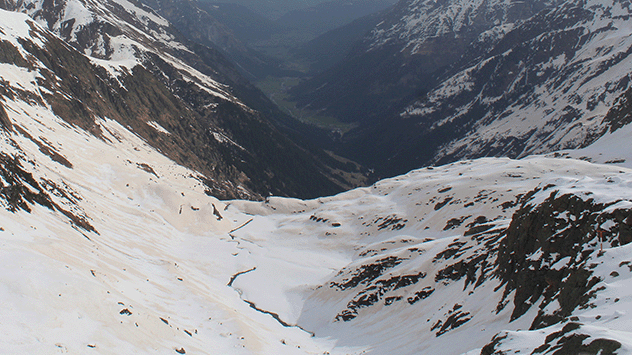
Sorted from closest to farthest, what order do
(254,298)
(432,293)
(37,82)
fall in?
(432,293), (254,298), (37,82)

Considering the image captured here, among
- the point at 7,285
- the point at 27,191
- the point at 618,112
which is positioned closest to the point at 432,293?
the point at 7,285

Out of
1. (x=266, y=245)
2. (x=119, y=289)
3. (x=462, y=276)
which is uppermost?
(x=462, y=276)

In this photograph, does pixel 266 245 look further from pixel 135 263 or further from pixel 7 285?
pixel 7 285

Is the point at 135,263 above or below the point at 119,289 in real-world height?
below

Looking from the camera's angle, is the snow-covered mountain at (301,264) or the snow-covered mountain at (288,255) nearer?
the snow-covered mountain at (301,264)

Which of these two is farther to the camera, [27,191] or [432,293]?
[432,293]

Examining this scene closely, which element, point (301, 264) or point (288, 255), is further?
point (288, 255)

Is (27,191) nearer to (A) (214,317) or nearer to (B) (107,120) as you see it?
(A) (214,317)

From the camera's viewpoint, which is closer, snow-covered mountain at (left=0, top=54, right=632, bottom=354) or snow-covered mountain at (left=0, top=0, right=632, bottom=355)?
snow-covered mountain at (left=0, top=54, right=632, bottom=354)

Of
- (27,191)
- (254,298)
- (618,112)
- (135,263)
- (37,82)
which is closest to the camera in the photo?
(27,191)

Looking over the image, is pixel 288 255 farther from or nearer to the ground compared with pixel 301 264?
nearer to the ground
